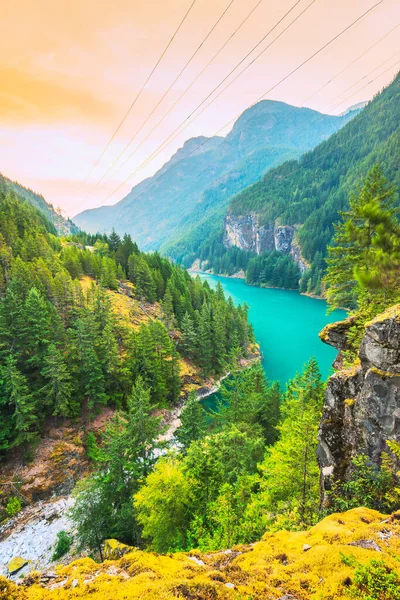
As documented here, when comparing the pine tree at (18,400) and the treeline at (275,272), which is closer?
the pine tree at (18,400)

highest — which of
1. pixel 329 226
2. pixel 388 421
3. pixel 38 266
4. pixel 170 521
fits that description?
pixel 329 226

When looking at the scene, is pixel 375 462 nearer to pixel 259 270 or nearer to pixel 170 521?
pixel 170 521

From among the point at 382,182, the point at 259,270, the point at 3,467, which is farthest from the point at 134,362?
the point at 259,270

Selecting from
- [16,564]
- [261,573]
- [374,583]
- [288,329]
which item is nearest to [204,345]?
[16,564]

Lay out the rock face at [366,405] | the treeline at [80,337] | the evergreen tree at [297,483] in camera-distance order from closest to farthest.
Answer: the rock face at [366,405]
the evergreen tree at [297,483]
the treeline at [80,337]

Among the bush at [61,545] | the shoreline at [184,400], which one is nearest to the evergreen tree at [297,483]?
the shoreline at [184,400]

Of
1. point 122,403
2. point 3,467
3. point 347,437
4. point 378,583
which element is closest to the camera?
point 378,583

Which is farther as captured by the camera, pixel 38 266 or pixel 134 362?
pixel 38 266

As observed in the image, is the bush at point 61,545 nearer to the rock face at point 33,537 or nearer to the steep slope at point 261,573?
the rock face at point 33,537
